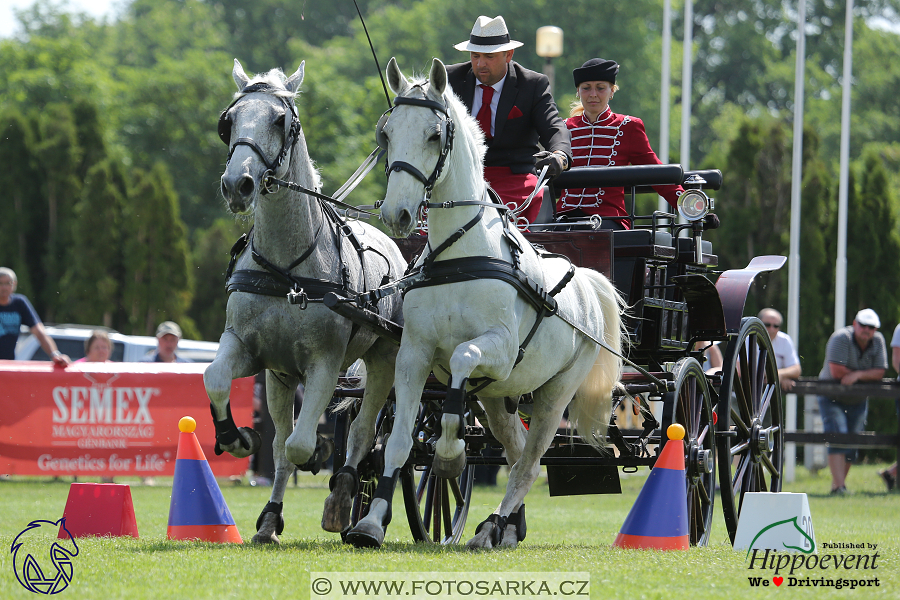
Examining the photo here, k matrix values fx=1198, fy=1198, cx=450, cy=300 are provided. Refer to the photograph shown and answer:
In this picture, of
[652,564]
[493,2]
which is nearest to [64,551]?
[652,564]

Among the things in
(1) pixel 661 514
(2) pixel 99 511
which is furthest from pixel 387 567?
(2) pixel 99 511

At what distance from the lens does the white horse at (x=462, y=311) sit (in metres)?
5.39

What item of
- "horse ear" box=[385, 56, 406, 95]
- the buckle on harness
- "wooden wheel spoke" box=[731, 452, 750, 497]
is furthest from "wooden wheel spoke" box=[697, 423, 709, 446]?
"horse ear" box=[385, 56, 406, 95]

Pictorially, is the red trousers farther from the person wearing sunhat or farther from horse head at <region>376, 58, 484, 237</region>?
horse head at <region>376, 58, 484, 237</region>

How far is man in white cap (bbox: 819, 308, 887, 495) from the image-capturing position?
14.3 meters

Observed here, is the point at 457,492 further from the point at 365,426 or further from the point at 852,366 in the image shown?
the point at 852,366

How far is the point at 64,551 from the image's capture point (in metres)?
5.25

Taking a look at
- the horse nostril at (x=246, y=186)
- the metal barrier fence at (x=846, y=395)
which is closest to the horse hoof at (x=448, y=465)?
the horse nostril at (x=246, y=186)

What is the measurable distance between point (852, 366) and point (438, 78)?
34.3 ft

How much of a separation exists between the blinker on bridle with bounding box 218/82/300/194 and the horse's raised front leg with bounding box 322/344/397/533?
1287 millimetres

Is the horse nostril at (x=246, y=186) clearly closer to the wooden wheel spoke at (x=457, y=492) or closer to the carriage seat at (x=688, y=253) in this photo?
the carriage seat at (x=688, y=253)

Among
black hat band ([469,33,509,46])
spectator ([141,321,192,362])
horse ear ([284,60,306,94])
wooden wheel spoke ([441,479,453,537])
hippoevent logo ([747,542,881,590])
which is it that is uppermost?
black hat band ([469,33,509,46])

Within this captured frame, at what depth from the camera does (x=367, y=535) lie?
5.45 m

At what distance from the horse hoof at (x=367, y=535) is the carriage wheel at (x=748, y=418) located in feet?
8.70
